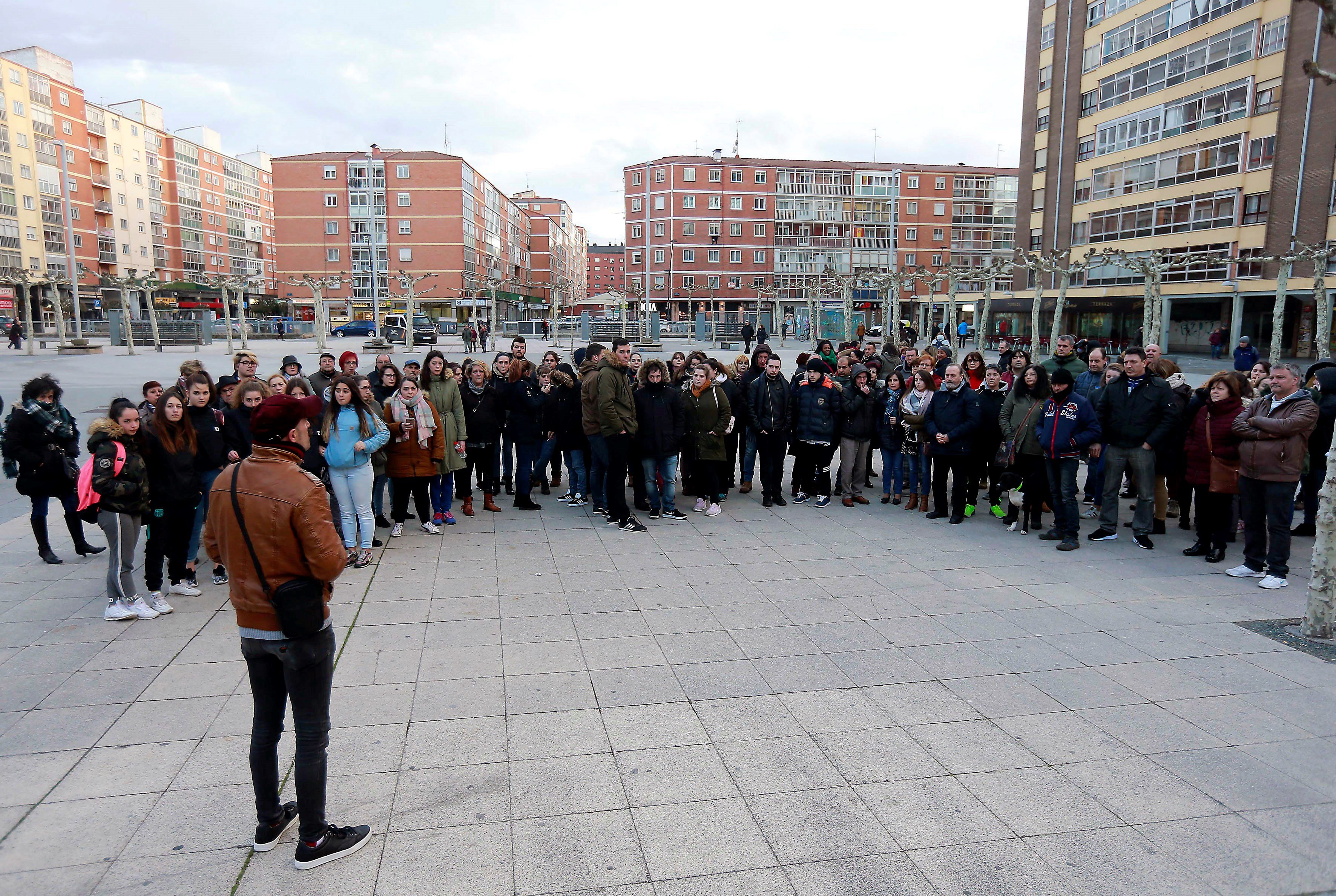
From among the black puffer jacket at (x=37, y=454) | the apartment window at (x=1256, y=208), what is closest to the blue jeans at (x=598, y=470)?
the black puffer jacket at (x=37, y=454)

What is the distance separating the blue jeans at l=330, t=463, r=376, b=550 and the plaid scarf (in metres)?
2.23

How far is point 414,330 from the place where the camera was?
161ft

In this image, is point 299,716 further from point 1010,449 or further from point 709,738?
point 1010,449

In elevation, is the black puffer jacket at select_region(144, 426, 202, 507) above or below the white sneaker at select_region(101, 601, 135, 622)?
above

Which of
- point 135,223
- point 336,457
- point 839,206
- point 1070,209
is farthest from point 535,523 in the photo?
point 135,223

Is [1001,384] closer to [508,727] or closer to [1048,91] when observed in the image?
[508,727]

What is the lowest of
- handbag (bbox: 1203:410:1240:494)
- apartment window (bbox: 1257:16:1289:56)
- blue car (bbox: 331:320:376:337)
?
handbag (bbox: 1203:410:1240:494)

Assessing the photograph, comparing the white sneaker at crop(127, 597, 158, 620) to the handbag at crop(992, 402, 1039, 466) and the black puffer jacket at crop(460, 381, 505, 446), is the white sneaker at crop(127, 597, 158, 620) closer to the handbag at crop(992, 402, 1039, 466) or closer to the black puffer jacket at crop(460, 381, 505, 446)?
the black puffer jacket at crop(460, 381, 505, 446)

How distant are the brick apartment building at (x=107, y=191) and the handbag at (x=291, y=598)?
65.9m

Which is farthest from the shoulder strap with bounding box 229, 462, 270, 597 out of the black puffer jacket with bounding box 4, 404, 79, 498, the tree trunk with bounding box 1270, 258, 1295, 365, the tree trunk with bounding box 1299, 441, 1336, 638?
the tree trunk with bounding box 1270, 258, 1295, 365

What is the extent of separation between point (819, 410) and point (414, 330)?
43621mm

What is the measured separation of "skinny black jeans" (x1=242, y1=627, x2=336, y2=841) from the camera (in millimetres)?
3146

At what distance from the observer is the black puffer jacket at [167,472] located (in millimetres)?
5879

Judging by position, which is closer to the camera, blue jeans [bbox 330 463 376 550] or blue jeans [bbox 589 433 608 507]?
blue jeans [bbox 330 463 376 550]
